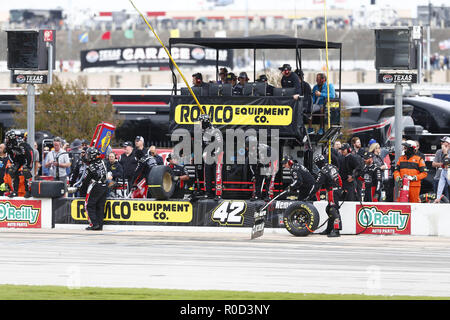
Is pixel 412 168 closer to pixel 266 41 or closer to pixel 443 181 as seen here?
pixel 443 181

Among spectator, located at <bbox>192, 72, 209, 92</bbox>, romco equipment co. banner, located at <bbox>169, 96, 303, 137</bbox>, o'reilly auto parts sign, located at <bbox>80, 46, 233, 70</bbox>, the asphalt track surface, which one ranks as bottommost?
the asphalt track surface

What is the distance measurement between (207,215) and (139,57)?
46180mm

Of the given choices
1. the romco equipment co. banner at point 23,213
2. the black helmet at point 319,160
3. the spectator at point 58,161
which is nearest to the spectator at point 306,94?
the black helmet at point 319,160

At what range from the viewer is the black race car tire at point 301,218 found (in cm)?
1766

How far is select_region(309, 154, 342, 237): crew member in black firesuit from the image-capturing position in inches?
695

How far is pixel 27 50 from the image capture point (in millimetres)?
20250

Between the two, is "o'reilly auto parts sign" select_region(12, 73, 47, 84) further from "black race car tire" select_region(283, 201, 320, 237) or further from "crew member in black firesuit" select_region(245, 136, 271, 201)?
"black race car tire" select_region(283, 201, 320, 237)

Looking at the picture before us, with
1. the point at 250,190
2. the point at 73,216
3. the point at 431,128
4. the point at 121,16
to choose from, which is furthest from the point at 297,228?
the point at 121,16

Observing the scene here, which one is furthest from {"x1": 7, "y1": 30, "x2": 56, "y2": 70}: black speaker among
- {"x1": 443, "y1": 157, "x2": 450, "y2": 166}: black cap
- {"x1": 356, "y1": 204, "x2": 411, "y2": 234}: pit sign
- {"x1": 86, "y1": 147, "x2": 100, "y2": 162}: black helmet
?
{"x1": 443, "y1": 157, "x2": 450, "y2": 166}: black cap

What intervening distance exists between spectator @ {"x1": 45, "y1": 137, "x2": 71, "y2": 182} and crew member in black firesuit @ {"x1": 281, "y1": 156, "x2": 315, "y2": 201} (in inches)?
273

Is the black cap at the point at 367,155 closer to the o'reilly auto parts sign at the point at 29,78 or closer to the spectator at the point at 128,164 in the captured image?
the spectator at the point at 128,164

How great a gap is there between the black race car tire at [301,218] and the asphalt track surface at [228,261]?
0.77ft
